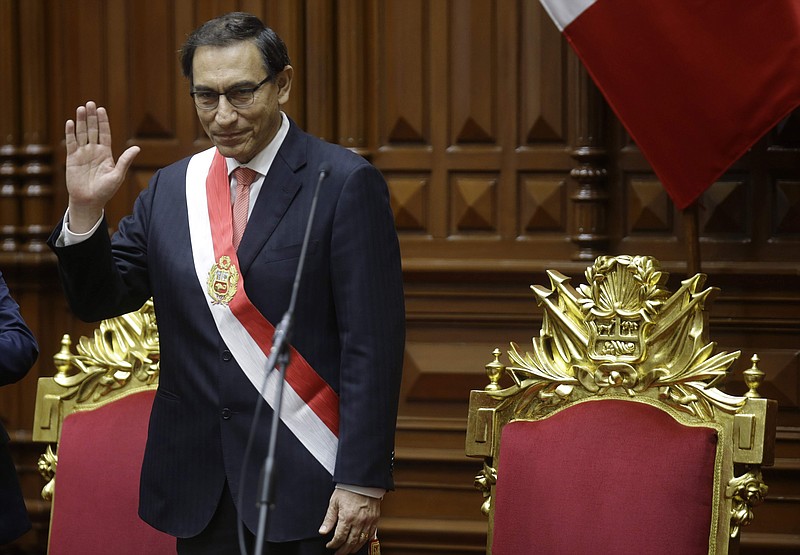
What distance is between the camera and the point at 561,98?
3.26 m

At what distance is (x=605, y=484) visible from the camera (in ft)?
6.72

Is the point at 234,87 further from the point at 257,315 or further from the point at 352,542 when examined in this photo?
the point at 352,542

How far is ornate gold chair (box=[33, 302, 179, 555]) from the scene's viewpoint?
7.64 ft

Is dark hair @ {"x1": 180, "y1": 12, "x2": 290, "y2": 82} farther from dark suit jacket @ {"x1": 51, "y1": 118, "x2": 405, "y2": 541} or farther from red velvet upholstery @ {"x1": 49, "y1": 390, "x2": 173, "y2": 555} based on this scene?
red velvet upholstery @ {"x1": 49, "y1": 390, "x2": 173, "y2": 555}

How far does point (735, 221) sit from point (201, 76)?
5.79 feet

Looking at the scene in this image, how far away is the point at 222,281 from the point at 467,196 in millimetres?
1527

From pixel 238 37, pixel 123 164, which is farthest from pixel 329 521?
pixel 238 37

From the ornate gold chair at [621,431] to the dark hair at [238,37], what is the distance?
2.26 feet

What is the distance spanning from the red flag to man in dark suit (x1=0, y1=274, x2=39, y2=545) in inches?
59.8

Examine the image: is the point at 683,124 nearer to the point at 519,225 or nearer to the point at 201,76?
the point at 519,225

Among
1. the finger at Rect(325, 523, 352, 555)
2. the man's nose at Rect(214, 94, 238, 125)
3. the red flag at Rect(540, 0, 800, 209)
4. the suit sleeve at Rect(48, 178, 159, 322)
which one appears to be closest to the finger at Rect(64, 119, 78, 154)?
the suit sleeve at Rect(48, 178, 159, 322)

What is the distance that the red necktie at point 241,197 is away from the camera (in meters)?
1.95

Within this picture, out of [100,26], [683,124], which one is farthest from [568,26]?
[100,26]

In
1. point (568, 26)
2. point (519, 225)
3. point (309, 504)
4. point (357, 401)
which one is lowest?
point (309, 504)
